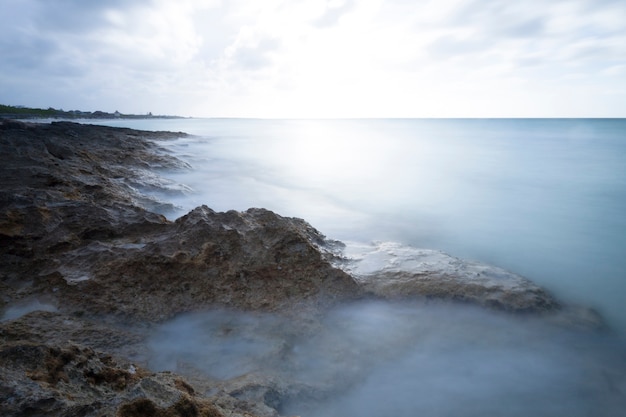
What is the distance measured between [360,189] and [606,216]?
20.9 feet

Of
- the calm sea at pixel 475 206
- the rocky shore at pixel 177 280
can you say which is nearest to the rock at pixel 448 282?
the rocky shore at pixel 177 280

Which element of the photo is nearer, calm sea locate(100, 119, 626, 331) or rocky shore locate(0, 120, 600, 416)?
rocky shore locate(0, 120, 600, 416)

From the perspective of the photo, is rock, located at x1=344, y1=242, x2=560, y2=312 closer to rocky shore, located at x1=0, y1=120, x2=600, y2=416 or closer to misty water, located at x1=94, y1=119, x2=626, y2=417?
rocky shore, located at x1=0, y1=120, x2=600, y2=416

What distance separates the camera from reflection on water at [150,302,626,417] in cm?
287

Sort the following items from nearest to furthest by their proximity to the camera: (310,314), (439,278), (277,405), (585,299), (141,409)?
(141,409)
(277,405)
(310,314)
(439,278)
(585,299)

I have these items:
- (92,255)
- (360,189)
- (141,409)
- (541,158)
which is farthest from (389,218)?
(541,158)

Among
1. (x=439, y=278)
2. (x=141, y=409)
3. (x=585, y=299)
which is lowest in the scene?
(x=585, y=299)

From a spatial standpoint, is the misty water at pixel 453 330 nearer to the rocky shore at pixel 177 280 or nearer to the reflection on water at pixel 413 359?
the reflection on water at pixel 413 359

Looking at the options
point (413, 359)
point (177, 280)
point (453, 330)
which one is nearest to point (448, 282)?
point (453, 330)

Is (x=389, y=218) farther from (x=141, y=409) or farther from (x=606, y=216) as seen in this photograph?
(x=141, y=409)

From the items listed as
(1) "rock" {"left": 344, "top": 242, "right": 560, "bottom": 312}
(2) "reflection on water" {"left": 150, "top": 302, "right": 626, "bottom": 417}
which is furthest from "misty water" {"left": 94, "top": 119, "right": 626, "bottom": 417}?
(1) "rock" {"left": 344, "top": 242, "right": 560, "bottom": 312}

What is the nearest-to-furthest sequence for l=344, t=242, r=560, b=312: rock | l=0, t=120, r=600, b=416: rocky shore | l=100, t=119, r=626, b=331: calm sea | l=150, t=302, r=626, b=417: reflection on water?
1. l=0, t=120, r=600, b=416: rocky shore
2. l=150, t=302, r=626, b=417: reflection on water
3. l=344, t=242, r=560, b=312: rock
4. l=100, t=119, r=626, b=331: calm sea

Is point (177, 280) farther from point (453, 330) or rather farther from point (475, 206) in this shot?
point (475, 206)

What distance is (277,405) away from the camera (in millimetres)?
2518
